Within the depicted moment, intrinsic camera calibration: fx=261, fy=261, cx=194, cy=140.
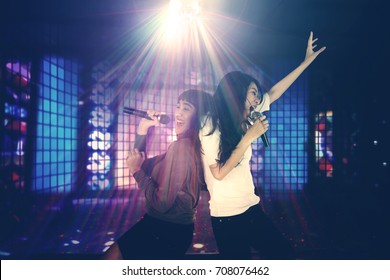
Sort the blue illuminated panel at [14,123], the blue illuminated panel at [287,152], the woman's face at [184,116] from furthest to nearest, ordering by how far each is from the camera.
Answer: the blue illuminated panel at [287,152] < the blue illuminated panel at [14,123] < the woman's face at [184,116]

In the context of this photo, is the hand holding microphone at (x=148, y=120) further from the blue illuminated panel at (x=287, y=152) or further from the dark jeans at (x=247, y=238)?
the blue illuminated panel at (x=287, y=152)

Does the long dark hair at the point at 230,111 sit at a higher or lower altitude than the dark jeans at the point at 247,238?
higher

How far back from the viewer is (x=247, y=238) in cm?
175

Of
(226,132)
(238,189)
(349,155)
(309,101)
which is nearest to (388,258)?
(238,189)

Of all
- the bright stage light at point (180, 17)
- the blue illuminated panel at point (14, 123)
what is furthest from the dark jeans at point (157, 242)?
the blue illuminated panel at point (14, 123)

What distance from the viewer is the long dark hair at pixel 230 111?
1.70 metres

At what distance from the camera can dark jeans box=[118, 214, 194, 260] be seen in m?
1.80

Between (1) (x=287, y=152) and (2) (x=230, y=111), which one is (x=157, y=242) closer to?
(2) (x=230, y=111)

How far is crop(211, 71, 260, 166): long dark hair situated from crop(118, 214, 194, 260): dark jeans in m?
0.59

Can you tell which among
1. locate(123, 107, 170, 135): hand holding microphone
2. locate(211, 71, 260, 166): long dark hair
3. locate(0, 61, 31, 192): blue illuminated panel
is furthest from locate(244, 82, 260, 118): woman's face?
locate(0, 61, 31, 192): blue illuminated panel

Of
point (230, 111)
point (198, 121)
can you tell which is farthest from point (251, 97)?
point (198, 121)

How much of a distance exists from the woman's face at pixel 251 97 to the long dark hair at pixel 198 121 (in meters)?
0.25

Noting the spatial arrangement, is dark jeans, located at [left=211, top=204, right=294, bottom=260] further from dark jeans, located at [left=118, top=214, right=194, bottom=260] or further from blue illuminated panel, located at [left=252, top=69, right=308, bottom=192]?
blue illuminated panel, located at [left=252, top=69, right=308, bottom=192]

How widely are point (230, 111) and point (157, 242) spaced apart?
104 centimetres
